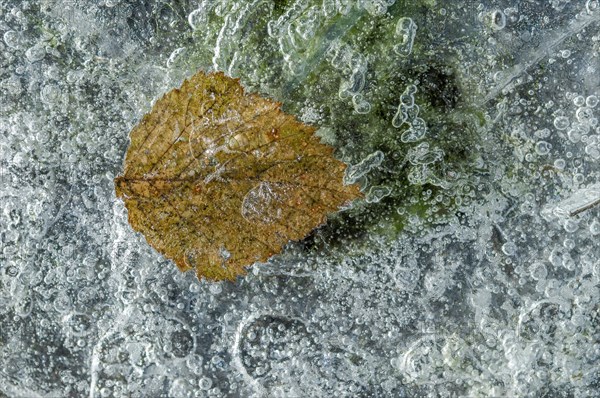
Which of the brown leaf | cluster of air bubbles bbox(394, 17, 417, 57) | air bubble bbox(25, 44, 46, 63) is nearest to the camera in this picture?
the brown leaf

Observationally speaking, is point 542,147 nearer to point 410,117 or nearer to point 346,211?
point 410,117

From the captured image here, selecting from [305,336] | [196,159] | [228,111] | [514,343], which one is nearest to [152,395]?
[305,336]

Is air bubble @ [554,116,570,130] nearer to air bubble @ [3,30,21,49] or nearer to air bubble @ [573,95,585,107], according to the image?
air bubble @ [573,95,585,107]

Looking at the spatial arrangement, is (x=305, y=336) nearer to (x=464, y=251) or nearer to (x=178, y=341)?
(x=178, y=341)

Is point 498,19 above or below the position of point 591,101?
above

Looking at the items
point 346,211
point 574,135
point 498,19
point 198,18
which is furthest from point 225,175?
point 574,135

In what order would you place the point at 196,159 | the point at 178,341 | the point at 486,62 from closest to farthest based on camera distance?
the point at 196,159 < the point at 486,62 < the point at 178,341

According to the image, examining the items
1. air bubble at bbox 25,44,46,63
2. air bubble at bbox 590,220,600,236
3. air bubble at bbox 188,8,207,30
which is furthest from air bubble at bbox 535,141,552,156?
air bubble at bbox 25,44,46,63
